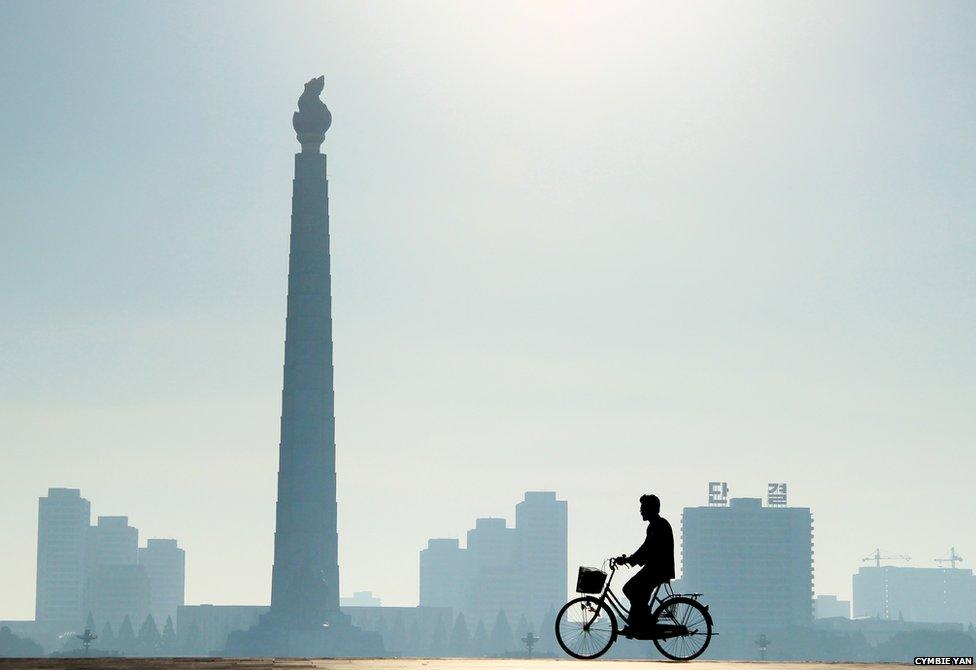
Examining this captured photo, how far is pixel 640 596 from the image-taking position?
113 feet

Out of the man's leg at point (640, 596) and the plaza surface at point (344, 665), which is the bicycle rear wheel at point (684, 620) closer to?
the man's leg at point (640, 596)

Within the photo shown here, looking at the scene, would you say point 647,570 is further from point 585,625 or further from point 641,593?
point 585,625

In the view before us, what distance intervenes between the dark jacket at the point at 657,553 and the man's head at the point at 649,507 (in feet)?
0.38

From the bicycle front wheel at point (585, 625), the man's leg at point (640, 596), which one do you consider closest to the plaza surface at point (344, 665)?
the bicycle front wheel at point (585, 625)

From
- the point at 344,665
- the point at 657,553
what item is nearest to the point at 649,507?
the point at 657,553

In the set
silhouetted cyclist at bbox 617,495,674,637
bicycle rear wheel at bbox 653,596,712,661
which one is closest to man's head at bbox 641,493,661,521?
silhouetted cyclist at bbox 617,495,674,637

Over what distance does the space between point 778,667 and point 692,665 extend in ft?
4.85

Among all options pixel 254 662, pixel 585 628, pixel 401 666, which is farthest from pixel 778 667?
pixel 254 662

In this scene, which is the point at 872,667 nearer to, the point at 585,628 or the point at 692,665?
the point at 692,665

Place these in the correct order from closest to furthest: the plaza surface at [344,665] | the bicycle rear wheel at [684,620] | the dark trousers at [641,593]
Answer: the plaza surface at [344,665] → the bicycle rear wheel at [684,620] → the dark trousers at [641,593]

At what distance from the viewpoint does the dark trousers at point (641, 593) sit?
113ft

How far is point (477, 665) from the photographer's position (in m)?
32.7

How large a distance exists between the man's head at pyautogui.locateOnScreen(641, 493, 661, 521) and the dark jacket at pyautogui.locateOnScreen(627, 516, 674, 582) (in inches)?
4.6

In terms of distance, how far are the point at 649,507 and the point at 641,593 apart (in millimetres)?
1577
